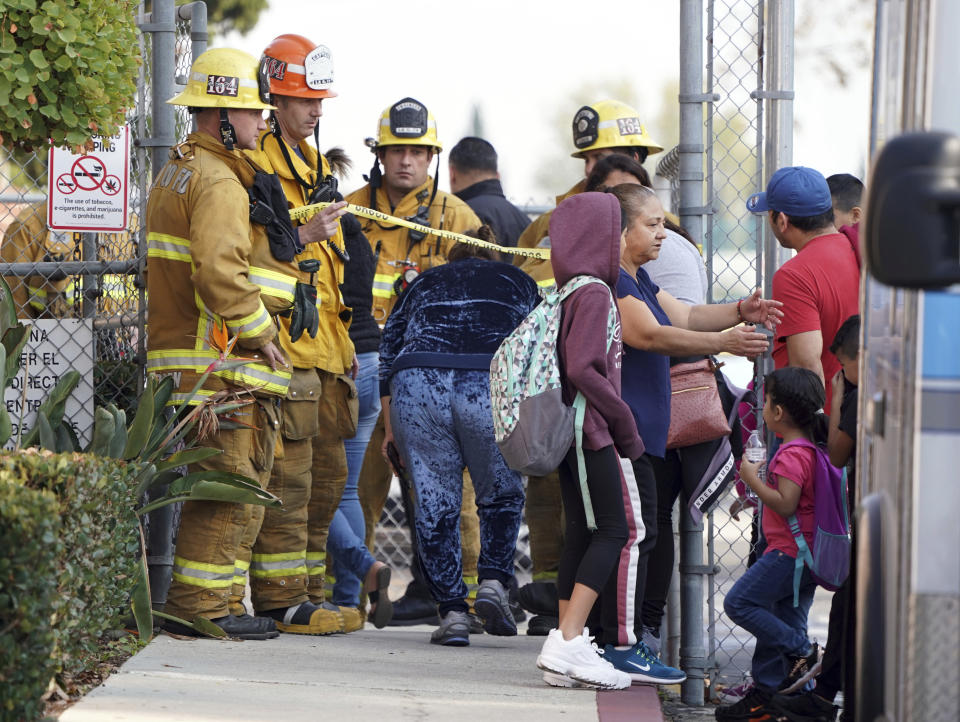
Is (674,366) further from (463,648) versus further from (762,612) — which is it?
(463,648)

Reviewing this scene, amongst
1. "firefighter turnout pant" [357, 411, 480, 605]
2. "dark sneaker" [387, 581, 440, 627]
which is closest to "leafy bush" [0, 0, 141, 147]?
"firefighter turnout pant" [357, 411, 480, 605]

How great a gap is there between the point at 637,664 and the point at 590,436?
95cm

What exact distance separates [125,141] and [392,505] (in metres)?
5.29

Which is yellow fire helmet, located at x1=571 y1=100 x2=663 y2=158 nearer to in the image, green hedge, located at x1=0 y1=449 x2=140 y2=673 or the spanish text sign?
the spanish text sign

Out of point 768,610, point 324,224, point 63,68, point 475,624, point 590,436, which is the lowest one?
point 475,624

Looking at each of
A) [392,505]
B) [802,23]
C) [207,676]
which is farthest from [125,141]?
[802,23]

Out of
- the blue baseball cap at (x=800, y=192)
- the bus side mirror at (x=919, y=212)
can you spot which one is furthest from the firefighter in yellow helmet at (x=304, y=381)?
the bus side mirror at (x=919, y=212)

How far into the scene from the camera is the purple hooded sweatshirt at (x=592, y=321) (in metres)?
5.33

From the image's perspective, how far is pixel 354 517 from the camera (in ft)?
24.3

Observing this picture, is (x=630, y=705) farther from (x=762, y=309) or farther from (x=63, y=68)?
(x=63, y=68)

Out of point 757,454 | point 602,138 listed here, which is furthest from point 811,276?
point 602,138

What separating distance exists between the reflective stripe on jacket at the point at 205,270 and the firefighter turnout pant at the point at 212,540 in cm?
26

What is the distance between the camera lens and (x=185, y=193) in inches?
239

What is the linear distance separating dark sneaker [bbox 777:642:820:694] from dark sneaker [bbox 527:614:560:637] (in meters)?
1.85
